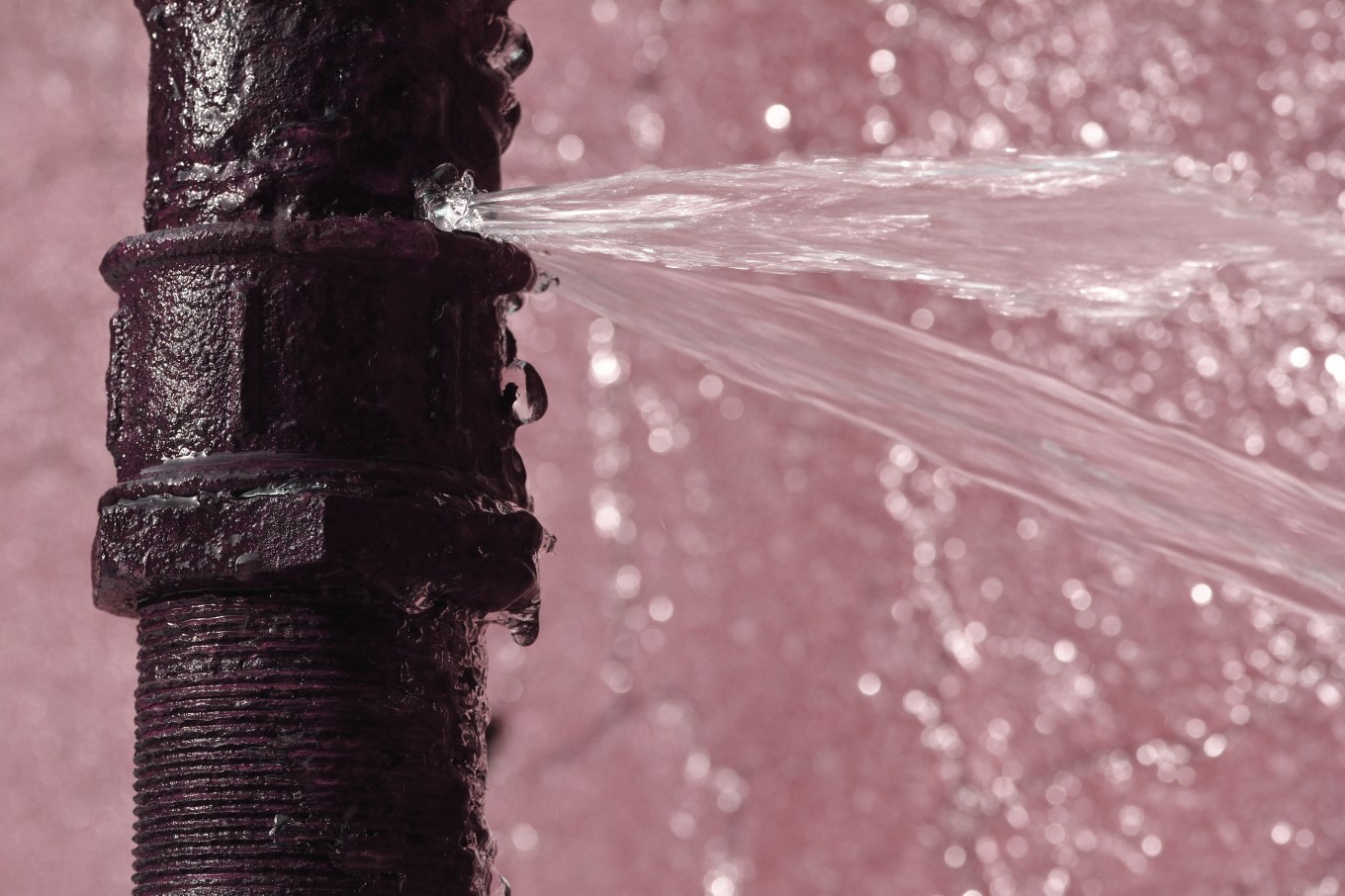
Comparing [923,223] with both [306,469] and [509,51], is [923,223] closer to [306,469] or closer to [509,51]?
[509,51]

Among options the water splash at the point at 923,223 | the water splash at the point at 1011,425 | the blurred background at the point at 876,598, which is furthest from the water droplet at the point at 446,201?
the blurred background at the point at 876,598

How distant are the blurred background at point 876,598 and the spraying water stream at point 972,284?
12.9 inches

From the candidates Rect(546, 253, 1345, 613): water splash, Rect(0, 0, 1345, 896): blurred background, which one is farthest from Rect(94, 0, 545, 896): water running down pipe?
Rect(0, 0, 1345, 896): blurred background

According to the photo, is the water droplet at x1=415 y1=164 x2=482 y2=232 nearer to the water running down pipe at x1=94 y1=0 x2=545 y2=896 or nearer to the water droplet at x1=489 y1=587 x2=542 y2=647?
the water running down pipe at x1=94 y1=0 x2=545 y2=896

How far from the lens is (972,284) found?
31.2 inches

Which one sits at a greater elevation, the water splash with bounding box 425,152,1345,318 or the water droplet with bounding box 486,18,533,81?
the water droplet with bounding box 486,18,533,81

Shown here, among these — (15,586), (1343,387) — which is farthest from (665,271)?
(15,586)

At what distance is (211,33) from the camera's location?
25.4 inches

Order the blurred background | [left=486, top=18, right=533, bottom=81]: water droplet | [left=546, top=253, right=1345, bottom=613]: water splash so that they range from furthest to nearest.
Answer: the blurred background
[left=546, top=253, right=1345, bottom=613]: water splash
[left=486, top=18, right=533, bottom=81]: water droplet

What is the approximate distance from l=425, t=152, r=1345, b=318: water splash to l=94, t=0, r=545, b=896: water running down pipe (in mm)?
52

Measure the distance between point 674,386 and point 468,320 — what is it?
33.4 inches

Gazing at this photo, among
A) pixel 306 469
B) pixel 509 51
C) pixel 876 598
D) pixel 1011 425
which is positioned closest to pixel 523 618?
pixel 306 469

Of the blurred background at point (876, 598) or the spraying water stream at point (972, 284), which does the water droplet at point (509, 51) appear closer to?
the spraying water stream at point (972, 284)

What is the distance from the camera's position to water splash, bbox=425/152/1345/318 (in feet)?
2.36
